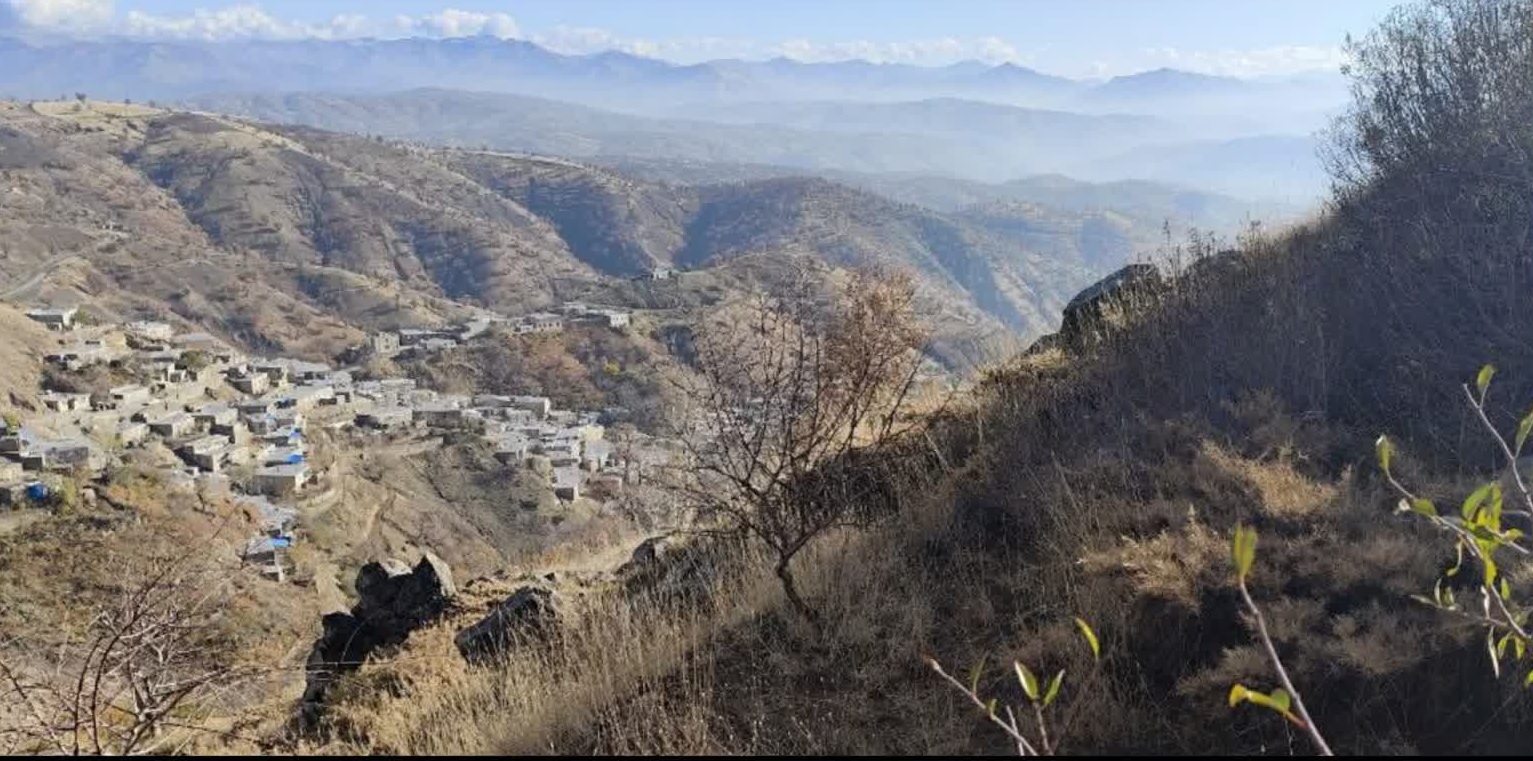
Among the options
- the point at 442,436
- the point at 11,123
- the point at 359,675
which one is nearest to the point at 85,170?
the point at 11,123

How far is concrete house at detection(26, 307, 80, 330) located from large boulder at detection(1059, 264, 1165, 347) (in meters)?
57.1

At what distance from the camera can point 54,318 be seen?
5284 cm

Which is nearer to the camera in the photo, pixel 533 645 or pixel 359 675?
pixel 533 645

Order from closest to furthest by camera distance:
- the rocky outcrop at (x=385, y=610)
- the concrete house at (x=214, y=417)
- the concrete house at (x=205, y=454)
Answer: the rocky outcrop at (x=385, y=610) < the concrete house at (x=205, y=454) < the concrete house at (x=214, y=417)

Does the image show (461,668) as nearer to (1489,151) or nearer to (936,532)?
(936,532)

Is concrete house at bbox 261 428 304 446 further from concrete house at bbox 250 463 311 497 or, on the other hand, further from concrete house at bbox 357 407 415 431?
concrete house at bbox 250 463 311 497

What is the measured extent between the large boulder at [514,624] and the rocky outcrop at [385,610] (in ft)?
3.37

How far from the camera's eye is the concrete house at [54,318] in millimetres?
51772

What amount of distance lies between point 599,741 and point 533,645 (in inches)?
55.2

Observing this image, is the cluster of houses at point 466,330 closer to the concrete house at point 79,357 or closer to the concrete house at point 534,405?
the concrete house at point 534,405

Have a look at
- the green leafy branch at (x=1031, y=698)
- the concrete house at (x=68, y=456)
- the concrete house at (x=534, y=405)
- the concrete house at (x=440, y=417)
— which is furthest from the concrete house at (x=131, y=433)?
the green leafy branch at (x=1031, y=698)

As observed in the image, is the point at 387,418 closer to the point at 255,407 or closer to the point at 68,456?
the point at 255,407

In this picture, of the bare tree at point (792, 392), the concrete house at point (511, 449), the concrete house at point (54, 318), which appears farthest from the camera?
the concrete house at point (54, 318)

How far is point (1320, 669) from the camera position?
304 cm
